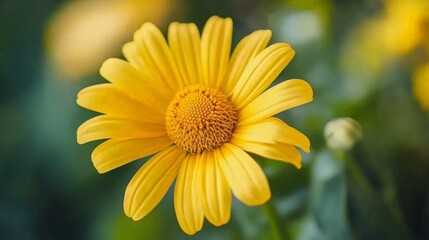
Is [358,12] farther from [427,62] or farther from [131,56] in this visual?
[131,56]

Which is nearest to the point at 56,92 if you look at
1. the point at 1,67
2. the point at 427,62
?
the point at 1,67

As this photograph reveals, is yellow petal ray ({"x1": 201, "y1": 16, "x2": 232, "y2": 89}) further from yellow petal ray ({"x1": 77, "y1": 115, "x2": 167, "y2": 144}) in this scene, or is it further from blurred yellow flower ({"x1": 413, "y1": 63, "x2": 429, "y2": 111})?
blurred yellow flower ({"x1": 413, "y1": 63, "x2": 429, "y2": 111})

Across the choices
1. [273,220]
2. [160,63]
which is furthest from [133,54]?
A: [273,220]

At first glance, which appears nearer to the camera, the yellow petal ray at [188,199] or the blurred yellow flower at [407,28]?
the yellow petal ray at [188,199]

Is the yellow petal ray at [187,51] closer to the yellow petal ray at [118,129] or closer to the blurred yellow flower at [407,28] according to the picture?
the yellow petal ray at [118,129]

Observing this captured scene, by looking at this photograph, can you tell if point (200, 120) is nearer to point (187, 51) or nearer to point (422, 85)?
point (187, 51)

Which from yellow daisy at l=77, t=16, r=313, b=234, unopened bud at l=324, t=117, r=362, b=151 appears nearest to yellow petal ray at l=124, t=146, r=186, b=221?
yellow daisy at l=77, t=16, r=313, b=234

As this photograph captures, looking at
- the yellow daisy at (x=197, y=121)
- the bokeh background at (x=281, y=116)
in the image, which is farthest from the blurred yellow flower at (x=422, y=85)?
the yellow daisy at (x=197, y=121)
